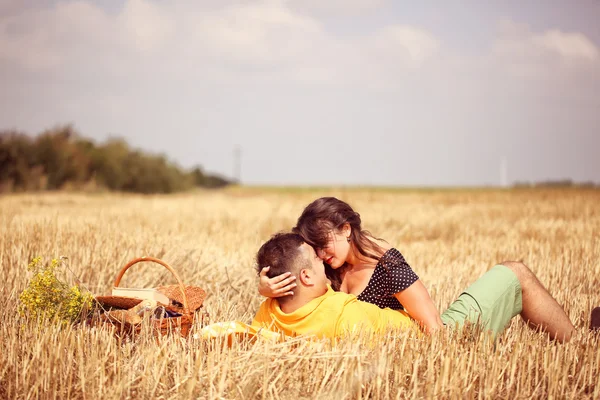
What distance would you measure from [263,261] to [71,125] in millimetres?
28804

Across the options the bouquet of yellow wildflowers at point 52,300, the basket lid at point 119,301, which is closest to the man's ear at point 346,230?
the basket lid at point 119,301

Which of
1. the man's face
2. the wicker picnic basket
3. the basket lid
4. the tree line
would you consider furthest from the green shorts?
the tree line

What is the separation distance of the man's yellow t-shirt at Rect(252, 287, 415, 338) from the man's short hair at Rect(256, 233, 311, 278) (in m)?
0.22

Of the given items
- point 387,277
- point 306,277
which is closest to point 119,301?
point 306,277

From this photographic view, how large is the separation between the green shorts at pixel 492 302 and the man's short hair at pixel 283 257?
41.7 inches

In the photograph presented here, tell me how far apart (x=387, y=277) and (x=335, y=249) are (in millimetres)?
373

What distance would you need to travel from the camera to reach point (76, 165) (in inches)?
1076

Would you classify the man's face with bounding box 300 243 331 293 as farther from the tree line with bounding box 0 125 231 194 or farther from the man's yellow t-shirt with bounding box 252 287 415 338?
the tree line with bounding box 0 125 231 194

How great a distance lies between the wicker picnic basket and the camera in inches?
128

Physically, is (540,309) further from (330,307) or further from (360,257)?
(330,307)

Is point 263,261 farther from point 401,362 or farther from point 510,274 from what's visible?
point 510,274

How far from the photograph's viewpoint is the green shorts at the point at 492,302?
11.8ft

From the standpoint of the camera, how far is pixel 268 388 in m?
2.59

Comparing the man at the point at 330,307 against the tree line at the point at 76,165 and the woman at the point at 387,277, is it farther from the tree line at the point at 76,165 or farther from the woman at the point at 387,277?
the tree line at the point at 76,165
